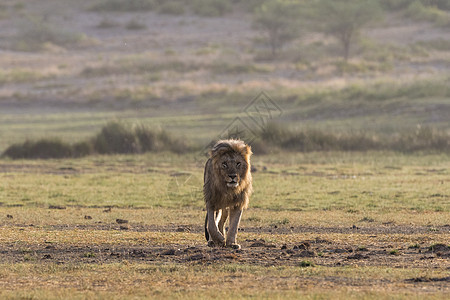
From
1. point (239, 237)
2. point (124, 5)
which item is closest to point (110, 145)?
point (239, 237)

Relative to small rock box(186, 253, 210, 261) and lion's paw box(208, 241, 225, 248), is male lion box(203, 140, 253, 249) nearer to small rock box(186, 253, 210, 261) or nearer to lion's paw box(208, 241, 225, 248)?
lion's paw box(208, 241, 225, 248)

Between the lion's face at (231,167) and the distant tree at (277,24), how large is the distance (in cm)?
5320

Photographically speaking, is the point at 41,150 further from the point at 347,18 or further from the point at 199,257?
the point at 347,18

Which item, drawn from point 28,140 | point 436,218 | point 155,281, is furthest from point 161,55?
point 155,281

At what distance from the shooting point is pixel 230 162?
966 centimetres

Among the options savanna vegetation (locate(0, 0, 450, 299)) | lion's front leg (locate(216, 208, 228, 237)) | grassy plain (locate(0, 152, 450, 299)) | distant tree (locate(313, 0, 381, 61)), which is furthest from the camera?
distant tree (locate(313, 0, 381, 61))

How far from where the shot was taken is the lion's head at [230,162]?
9641 mm

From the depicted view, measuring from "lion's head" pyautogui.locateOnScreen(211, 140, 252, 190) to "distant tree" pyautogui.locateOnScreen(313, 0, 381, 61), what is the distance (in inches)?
2029

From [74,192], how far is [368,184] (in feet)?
22.4

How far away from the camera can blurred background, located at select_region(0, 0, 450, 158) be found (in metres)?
28.3

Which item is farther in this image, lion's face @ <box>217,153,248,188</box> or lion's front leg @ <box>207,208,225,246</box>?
lion's front leg @ <box>207,208,225,246</box>

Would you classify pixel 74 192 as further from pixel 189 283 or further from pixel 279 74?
pixel 279 74

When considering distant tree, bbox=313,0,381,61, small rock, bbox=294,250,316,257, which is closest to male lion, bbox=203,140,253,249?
small rock, bbox=294,250,316,257

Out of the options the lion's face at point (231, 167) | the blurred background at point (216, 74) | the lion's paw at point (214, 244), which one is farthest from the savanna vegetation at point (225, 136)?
the lion's face at point (231, 167)
